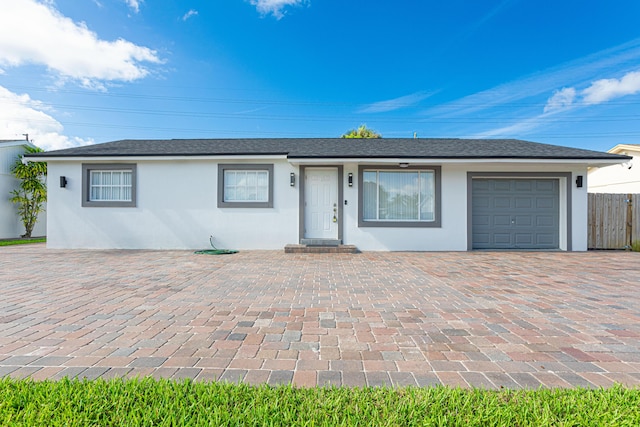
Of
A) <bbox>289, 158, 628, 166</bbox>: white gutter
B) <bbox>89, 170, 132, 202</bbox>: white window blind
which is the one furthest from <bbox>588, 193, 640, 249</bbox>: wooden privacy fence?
<bbox>89, 170, 132, 202</bbox>: white window blind

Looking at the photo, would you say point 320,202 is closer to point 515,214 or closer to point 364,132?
point 515,214

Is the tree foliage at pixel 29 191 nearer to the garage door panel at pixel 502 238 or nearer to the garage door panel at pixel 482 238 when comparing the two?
the garage door panel at pixel 482 238

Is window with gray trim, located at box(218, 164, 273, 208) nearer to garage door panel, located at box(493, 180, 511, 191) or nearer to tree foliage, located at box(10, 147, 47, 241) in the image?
garage door panel, located at box(493, 180, 511, 191)

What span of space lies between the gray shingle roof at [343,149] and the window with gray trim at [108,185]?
1.68ft

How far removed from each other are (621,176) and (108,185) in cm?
2617

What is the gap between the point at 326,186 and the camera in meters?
9.62

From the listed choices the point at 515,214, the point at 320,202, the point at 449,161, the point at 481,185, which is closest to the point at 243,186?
the point at 320,202

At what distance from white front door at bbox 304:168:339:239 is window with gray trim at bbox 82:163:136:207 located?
5982mm

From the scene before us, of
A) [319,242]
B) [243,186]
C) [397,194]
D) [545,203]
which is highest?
[243,186]

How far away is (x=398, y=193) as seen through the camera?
9.63 metres

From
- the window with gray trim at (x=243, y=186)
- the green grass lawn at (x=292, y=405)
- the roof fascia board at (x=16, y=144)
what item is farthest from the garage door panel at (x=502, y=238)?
the roof fascia board at (x=16, y=144)

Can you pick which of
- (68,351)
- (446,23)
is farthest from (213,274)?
(446,23)

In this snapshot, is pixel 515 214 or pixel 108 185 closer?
pixel 515 214

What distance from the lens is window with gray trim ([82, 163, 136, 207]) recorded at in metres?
9.73
